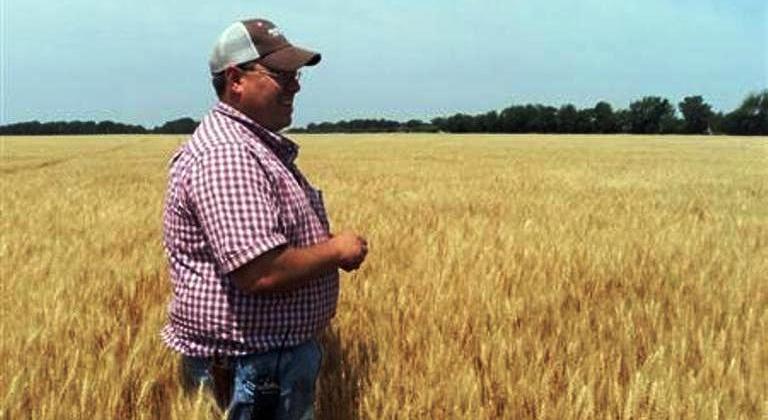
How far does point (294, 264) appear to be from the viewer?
208cm

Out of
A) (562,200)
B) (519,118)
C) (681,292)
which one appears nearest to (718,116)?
(519,118)

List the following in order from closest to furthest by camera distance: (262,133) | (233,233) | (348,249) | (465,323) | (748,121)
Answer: (233,233), (348,249), (262,133), (465,323), (748,121)

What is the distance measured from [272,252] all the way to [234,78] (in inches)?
19.2

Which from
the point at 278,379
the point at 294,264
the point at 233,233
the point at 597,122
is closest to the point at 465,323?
the point at 278,379

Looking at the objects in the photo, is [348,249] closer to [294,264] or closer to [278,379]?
[294,264]

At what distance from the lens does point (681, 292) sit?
400 centimetres

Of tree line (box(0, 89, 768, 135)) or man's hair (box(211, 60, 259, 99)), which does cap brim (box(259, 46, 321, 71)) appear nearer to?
man's hair (box(211, 60, 259, 99))

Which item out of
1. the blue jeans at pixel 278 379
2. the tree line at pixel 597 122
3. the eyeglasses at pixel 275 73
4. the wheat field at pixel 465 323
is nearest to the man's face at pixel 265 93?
the eyeglasses at pixel 275 73

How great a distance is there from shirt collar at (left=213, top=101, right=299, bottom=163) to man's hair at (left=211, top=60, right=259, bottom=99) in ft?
0.11

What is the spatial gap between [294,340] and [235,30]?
2.64ft

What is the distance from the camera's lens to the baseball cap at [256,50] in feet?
7.24

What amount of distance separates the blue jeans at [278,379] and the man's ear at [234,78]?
0.68 m

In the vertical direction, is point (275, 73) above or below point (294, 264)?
above

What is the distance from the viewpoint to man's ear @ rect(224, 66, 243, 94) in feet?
7.32
